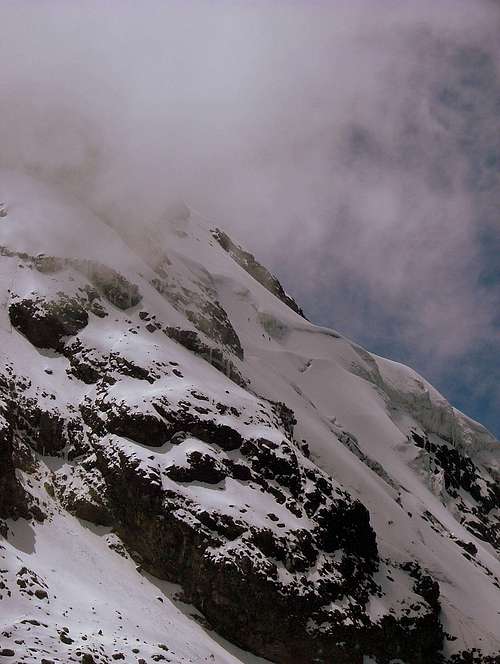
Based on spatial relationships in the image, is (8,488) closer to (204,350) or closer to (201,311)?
(204,350)

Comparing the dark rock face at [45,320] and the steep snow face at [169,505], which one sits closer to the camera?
the steep snow face at [169,505]

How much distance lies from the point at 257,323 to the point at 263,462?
164 feet

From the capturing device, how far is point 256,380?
253 feet

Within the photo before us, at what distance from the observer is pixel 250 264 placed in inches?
5271

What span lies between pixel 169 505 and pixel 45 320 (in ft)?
65.9

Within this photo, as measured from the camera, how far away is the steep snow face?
3950 cm

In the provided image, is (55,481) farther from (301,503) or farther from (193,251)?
(193,251)

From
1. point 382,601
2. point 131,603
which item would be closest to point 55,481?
point 131,603

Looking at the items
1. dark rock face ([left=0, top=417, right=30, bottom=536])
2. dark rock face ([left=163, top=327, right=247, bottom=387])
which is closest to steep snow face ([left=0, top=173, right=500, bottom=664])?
dark rock face ([left=0, top=417, right=30, bottom=536])

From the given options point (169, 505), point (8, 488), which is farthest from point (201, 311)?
point (8, 488)

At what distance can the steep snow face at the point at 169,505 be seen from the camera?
39500 millimetres

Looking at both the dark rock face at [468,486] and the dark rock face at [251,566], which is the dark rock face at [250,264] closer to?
the dark rock face at [468,486]

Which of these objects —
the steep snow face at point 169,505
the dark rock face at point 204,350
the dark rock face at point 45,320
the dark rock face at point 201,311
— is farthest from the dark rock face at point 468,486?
the dark rock face at point 45,320

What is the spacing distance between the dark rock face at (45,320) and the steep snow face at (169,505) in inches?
4.9
